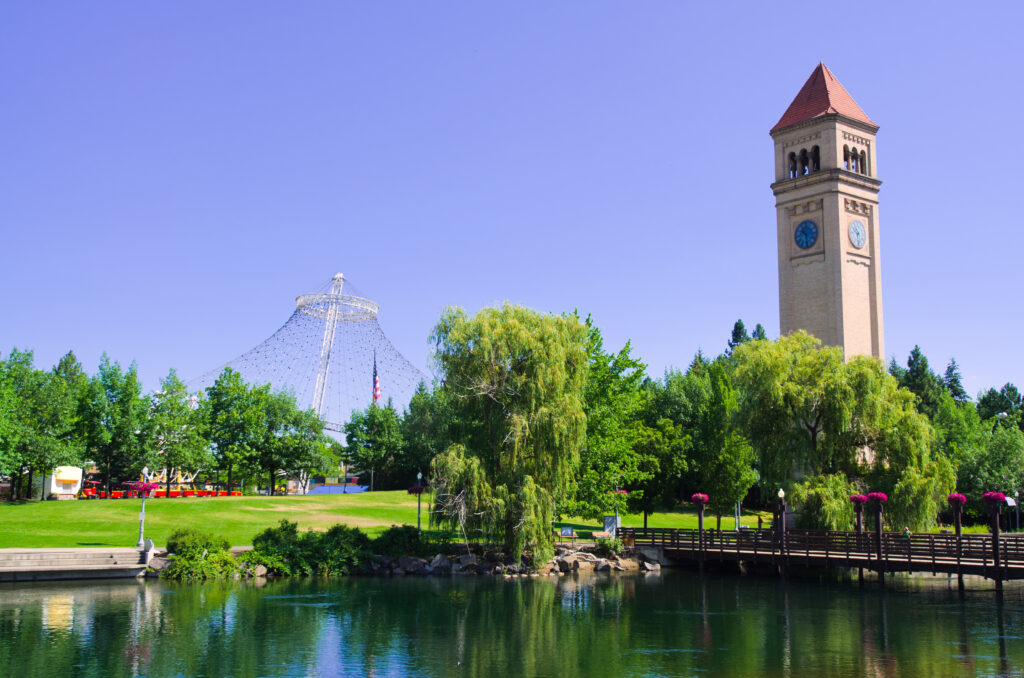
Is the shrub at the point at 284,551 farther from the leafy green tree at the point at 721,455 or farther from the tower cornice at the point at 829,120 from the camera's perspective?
the tower cornice at the point at 829,120

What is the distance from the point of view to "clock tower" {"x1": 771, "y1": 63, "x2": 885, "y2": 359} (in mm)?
68562

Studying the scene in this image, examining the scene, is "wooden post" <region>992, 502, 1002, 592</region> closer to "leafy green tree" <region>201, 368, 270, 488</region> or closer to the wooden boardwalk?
the wooden boardwalk

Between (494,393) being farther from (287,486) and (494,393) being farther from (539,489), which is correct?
(287,486)

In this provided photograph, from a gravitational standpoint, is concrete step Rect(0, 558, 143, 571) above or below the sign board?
below

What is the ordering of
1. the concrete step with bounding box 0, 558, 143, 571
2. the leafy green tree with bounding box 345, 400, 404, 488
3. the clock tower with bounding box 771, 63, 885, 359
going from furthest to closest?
the leafy green tree with bounding box 345, 400, 404, 488, the clock tower with bounding box 771, 63, 885, 359, the concrete step with bounding box 0, 558, 143, 571

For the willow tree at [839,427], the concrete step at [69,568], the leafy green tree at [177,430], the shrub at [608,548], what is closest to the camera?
the concrete step at [69,568]

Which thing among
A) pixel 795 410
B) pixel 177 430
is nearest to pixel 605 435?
pixel 795 410

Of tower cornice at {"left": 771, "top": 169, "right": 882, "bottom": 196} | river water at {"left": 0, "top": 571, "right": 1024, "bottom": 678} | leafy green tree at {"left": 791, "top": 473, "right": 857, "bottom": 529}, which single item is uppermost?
tower cornice at {"left": 771, "top": 169, "right": 882, "bottom": 196}

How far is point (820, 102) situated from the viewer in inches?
2867

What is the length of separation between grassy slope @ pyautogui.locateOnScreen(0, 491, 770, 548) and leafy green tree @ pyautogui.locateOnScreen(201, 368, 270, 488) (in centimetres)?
948

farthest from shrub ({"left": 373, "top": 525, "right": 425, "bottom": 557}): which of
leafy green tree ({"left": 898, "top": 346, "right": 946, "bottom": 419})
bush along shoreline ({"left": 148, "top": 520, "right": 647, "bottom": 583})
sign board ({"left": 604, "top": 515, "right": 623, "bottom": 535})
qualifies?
leafy green tree ({"left": 898, "top": 346, "right": 946, "bottom": 419})

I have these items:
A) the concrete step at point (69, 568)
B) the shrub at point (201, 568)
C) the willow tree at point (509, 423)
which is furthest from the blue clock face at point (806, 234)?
the concrete step at point (69, 568)

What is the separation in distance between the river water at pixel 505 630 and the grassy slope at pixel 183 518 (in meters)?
8.98

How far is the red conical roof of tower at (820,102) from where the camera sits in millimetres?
71938
